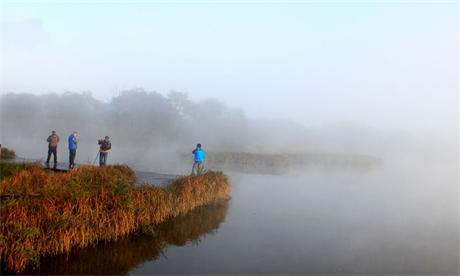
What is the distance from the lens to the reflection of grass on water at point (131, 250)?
1092 cm

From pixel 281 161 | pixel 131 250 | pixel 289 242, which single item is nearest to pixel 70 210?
pixel 131 250

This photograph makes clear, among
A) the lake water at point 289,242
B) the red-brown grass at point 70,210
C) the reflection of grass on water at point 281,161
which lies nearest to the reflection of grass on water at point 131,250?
the lake water at point 289,242

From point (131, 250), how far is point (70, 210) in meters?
2.45

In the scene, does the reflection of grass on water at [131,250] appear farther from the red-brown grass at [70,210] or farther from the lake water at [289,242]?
the red-brown grass at [70,210]

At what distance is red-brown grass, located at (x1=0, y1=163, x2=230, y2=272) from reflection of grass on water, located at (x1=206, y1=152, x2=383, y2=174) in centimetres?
2826

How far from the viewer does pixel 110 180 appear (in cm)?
1480

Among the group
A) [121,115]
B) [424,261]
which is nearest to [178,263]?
[424,261]

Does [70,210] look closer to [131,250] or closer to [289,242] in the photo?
[131,250]

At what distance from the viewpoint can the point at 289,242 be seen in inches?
599

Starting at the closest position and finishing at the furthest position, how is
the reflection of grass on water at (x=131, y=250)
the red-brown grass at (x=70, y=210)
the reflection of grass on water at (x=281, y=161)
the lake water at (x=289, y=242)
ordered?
the red-brown grass at (x=70, y=210) → the reflection of grass on water at (x=131, y=250) → the lake water at (x=289, y=242) → the reflection of grass on water at (x=281, y=161)

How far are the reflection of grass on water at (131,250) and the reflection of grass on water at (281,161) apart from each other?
1051 inches

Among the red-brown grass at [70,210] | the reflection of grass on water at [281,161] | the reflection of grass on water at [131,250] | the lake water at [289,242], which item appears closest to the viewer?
the red-brown grass at [70,210]

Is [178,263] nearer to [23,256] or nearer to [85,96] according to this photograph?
[23,256]

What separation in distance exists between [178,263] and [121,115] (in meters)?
105
